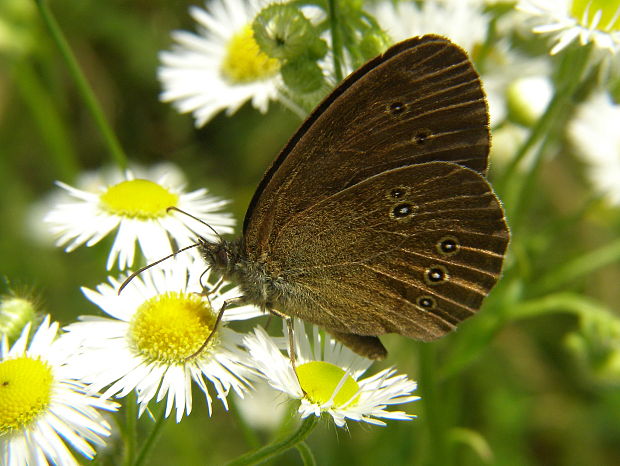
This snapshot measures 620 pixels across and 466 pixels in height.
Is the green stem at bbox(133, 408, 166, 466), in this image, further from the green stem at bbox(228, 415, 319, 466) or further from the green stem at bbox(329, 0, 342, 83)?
the green stem at bbox(329, 0, 342, 83)

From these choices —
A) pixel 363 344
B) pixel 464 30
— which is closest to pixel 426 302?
pixel 363 344

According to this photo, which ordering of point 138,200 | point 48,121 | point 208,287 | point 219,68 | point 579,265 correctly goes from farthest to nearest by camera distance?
point 48,121, point 219,68, point 579,265, point 138,200, point 208,287

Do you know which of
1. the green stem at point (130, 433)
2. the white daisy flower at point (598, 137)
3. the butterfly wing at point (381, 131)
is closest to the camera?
the green stem at point (130, 433)

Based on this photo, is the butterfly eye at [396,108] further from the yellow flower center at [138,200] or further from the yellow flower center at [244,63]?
the yellow flower center at [244,63]

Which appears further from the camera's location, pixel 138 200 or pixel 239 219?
pixel 239 219

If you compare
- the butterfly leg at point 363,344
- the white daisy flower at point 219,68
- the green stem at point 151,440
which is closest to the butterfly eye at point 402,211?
the butterfly leg at point 363,344

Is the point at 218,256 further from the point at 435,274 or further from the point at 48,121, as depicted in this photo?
the point at 48,121
